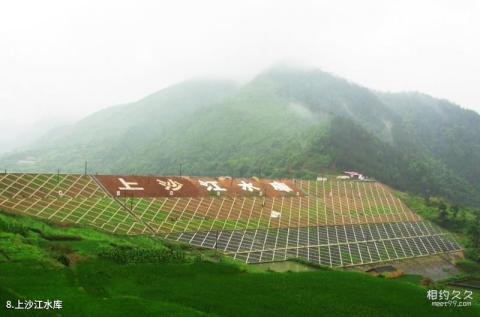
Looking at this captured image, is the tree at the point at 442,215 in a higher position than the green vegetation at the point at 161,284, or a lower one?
lower

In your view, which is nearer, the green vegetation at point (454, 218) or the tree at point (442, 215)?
the green vegetation at point (454, 218)

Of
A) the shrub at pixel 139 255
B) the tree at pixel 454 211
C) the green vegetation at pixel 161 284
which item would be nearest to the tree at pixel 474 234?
the tree at pixel 454 211

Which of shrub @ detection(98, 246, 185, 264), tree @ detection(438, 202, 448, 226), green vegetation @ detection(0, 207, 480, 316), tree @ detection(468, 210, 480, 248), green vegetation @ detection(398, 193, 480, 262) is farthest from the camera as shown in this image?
tree @ detection(438, 202, 448, 226)

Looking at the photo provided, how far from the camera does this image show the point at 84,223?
57.2 metres

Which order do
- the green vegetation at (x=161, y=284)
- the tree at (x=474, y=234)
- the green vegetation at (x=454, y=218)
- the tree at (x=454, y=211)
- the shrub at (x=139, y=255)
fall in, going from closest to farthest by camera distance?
the green vegetation at (x=161, y=284), the shrub at (x=139, y=255), the tree at (x=474, y=234), the green vegetation at (x=454, y=218), the tree at (x=454, y=211)

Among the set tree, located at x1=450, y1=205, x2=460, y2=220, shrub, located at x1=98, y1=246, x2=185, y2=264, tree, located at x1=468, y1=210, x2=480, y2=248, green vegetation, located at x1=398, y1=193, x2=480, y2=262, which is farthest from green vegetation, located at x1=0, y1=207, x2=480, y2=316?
tree, located at x1=450, y1=205, x2=460, y2=220

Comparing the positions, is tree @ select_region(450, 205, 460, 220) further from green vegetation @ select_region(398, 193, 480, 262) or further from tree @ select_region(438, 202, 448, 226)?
tree @ select_region(438, 202, 448, 226)

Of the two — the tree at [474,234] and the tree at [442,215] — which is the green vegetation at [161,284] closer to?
the tree at [474,234]

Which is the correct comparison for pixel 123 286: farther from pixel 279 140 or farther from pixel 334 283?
pixel 279 140

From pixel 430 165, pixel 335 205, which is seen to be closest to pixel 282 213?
pixel 335 205

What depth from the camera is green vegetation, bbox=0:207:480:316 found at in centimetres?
3173

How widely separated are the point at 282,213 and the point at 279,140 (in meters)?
114

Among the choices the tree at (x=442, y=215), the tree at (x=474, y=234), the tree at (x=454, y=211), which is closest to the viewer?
the tree at (x=474, y=234)

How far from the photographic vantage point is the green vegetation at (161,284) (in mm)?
31734
